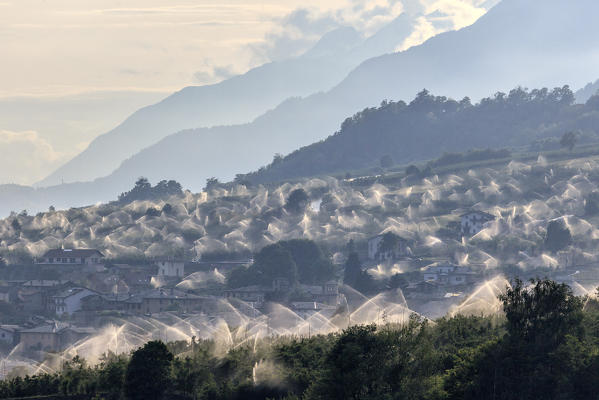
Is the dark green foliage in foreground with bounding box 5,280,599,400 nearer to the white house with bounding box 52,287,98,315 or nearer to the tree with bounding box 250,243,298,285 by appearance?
the white house with bounding box 52,287,98,315

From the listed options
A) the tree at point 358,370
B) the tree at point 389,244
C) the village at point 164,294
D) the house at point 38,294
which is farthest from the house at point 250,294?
the tree at point 358,370

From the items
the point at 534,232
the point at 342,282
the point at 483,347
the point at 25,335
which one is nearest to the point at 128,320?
the point at 25,335

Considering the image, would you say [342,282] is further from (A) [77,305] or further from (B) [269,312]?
(A) [77,305]

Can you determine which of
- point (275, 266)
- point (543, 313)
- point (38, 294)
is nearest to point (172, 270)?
point (275, 266)

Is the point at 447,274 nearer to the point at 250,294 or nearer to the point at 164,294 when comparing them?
the point at 250,294

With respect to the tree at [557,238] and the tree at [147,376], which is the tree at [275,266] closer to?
the tree at [557,238]
